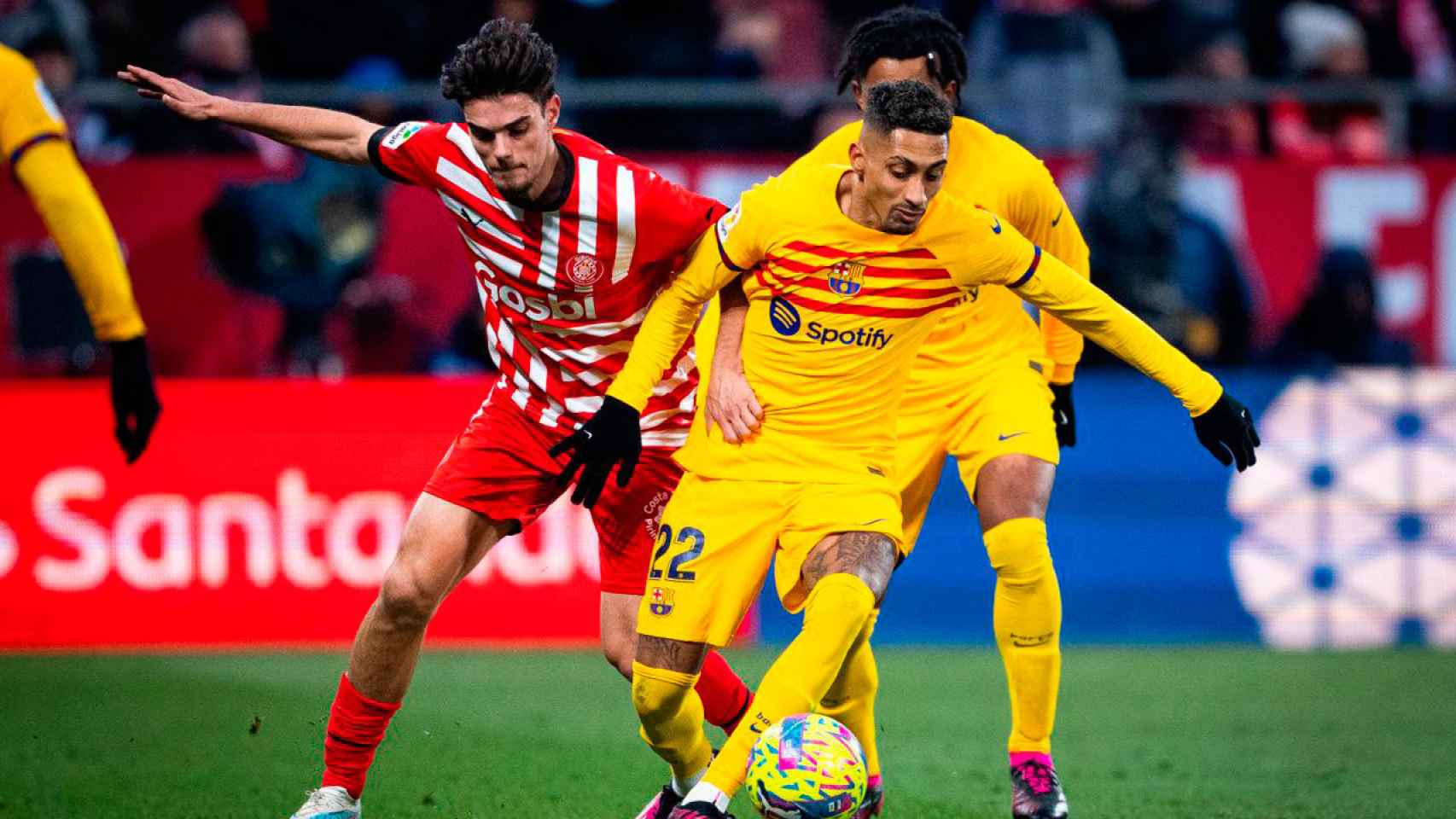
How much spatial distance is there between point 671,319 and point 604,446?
0.44 metres

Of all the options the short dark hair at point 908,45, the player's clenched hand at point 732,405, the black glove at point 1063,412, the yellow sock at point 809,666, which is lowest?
the yellow sock at point 809,666

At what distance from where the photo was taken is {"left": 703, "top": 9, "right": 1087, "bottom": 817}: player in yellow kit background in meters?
5.92

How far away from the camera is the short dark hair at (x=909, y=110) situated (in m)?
5.21

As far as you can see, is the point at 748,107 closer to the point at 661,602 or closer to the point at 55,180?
the point at 55,180

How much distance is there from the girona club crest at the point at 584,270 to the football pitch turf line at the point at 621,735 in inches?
67.1

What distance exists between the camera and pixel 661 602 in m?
5.48

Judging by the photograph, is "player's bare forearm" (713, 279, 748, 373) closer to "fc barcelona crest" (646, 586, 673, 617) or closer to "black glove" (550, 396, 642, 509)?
"black glove" (550, 396, 642, 509)

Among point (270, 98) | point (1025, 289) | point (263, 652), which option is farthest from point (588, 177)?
point (270, 98)

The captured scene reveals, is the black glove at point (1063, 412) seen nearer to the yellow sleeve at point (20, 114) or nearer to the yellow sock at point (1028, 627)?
the yellow sock at point (1028, 627)

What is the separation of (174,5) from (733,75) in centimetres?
359

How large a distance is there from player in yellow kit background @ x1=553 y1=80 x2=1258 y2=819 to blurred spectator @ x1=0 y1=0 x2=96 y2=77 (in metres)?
6.68

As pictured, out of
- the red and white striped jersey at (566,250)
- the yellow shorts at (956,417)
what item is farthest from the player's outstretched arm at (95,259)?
the yellow shorts at (956,417)

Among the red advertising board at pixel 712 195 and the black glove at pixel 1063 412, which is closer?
the black glove at pixel 1063 412

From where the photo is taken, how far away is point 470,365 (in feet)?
35.9
